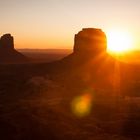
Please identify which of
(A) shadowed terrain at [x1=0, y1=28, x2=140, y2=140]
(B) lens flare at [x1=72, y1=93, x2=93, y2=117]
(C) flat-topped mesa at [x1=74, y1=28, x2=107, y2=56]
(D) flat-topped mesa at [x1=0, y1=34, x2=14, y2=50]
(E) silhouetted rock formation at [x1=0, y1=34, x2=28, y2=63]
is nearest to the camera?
(A) shadowed terrain at [x1=0, y1=28, x2=140, y2=140]

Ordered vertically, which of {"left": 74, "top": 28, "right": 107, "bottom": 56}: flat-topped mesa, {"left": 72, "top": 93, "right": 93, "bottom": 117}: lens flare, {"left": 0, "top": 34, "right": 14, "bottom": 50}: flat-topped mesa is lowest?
{"left": 72, "top": 93, "right": 93, "bottom": 117}: lens flare

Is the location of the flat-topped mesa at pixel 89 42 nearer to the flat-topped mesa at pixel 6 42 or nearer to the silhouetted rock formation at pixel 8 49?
the silhouetted rock formation at pixel 8 49

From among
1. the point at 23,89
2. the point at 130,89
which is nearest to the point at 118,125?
the point at 23,89

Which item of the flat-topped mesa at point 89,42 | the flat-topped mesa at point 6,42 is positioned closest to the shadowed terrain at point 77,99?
the flat-topped mesa at point 89,42

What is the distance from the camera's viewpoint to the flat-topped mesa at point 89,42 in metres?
96.2

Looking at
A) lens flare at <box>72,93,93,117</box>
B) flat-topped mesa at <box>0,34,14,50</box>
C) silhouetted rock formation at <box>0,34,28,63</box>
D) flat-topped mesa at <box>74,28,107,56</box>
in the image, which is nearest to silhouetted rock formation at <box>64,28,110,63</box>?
flat-topped mesa at <box>74,28,107,56</box>

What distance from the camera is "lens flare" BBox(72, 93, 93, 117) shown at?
52828 millimetres

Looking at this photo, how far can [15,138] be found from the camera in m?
39.0

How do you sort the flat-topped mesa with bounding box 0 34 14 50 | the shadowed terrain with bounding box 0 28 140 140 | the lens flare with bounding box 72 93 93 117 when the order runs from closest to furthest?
the shadowed terrain with bounding box 0 28 140 140 < the lens flare with bounding box 72 93 93 117 < the flat-topped mesa with bounding box 0 34 14 50

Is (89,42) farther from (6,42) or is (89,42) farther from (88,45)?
(6,42)

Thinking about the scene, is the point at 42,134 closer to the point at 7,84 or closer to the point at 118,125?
the point at 118,125

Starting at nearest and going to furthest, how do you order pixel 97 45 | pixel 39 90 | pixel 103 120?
pixel 103 120, pixel 39 90, pixel 97 45

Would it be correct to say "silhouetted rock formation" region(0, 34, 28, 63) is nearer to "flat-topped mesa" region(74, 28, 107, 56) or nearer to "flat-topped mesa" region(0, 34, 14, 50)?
"flat-topped mesa" region(0, 34, 14, 50)

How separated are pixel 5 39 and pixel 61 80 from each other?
8623 cm
